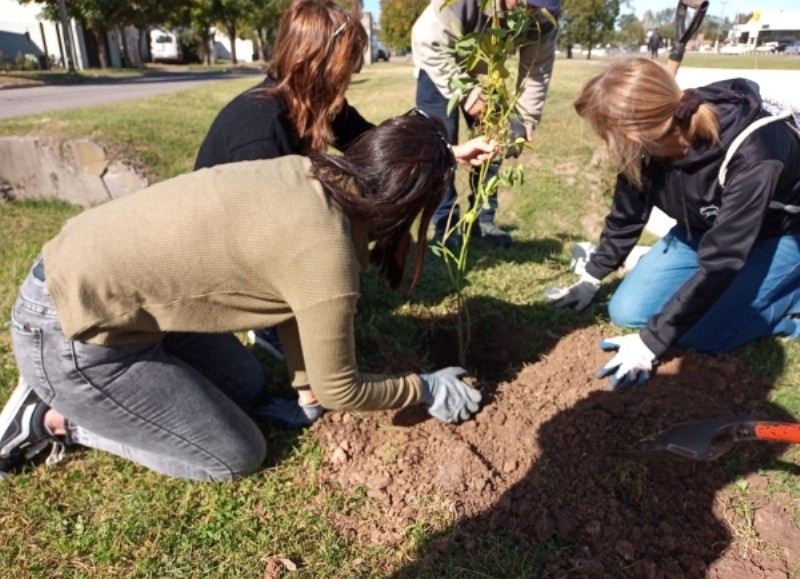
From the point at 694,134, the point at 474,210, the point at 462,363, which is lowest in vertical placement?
the point at 462,363

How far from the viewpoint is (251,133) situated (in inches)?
89.3

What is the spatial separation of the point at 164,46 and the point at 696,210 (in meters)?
39.0

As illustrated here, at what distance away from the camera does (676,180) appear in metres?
2.54

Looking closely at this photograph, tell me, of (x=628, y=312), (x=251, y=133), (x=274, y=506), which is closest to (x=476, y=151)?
(x=251, y=133)

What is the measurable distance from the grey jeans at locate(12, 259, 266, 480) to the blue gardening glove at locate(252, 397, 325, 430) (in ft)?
0.66

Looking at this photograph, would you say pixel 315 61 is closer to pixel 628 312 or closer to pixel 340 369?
pixel 340 369

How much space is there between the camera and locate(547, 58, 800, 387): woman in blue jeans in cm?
217

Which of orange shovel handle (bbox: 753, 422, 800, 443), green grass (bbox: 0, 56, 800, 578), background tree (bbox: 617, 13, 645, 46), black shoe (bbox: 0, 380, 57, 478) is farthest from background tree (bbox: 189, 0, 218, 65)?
orange shovel handle (bbox: 753, 422, 800, 443)

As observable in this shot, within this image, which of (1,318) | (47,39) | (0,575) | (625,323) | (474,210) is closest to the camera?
(0,575)

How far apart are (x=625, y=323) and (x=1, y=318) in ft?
10.4

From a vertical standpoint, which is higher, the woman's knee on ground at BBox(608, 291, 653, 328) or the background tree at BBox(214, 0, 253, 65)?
the background tree at BBox(214, 0, 253, 65)

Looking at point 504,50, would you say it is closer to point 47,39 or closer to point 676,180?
point 676,180

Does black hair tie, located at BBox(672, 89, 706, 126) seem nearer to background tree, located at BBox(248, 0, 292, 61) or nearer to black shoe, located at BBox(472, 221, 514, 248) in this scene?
black shoe, located at BBox(472, 221, 514, 248)

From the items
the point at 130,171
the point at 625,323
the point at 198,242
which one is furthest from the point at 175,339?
the point at 130,171
